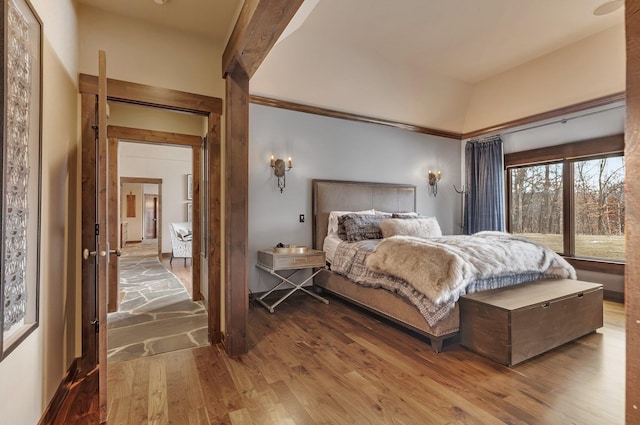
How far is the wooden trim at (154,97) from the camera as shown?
231 cm

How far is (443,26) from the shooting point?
3553 millimetres

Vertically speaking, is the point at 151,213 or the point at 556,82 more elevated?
the point at 556,82

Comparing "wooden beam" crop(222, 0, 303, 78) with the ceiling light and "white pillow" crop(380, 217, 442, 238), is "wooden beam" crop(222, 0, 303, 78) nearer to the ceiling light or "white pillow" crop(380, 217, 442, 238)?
"white pillow" crop(380, 217, 442, 238)

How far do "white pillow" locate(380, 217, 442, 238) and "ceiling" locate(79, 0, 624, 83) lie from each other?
87.6 inches

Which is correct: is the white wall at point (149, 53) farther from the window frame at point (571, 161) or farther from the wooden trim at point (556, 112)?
the window frame at point (571, 161)

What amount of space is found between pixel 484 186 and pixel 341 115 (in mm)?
2893

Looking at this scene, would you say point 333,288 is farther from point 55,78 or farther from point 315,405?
point 55,78

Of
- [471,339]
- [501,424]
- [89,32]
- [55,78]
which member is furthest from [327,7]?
[501,424]

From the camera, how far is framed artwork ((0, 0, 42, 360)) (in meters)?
1.21

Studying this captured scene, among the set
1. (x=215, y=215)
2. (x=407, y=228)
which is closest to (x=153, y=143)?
(x=215, y=215)

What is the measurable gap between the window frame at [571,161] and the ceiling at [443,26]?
1.40m

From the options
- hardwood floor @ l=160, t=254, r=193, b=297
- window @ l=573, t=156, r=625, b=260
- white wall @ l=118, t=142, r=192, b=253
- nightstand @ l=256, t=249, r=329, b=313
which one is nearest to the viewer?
nightstand @ l=256, t=249, r=329, b=313

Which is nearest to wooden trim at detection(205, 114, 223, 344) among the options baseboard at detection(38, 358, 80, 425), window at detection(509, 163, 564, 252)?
baseboard at detection(38, 358, 80, 425)

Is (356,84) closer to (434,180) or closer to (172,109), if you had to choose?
(434,180)
